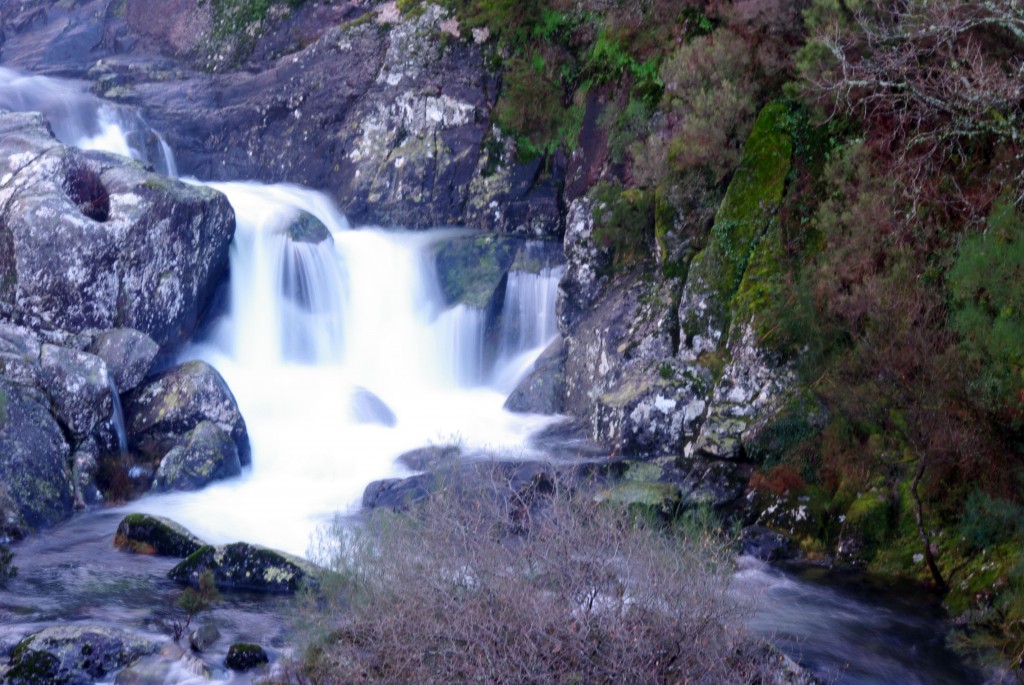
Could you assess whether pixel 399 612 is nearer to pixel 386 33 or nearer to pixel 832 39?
pixel 832 39

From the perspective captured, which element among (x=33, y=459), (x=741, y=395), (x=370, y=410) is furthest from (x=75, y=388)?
(x=741, y=395)

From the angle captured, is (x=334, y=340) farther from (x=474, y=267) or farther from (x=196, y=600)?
(x=196, y=600)

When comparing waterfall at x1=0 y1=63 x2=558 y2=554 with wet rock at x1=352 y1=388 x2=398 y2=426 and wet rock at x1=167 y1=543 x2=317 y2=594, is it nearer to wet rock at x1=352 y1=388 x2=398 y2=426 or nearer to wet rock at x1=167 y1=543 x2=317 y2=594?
wet rock at x1=352 y1=388 x2=398 y2=426

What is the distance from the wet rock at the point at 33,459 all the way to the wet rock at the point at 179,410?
1.19m

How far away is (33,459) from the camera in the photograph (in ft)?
34.8

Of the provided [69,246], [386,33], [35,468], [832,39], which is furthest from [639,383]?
[386,33]

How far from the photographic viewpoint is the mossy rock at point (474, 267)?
1623cm

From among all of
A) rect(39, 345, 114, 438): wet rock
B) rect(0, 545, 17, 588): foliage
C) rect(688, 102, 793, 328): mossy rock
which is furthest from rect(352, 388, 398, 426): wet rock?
rect(0, 545, 17, 588): foliage

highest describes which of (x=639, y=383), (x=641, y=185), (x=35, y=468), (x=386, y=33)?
(x=386, y=33)

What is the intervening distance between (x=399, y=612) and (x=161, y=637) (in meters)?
2.87

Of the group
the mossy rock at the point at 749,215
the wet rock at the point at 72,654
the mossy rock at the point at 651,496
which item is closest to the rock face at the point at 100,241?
the wet rock at the point at 72,654

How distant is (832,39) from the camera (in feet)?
38.2

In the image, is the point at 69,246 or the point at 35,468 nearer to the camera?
the point at 35,468

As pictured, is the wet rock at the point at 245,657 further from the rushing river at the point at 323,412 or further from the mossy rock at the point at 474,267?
the mossy rock at the point at 474,267
